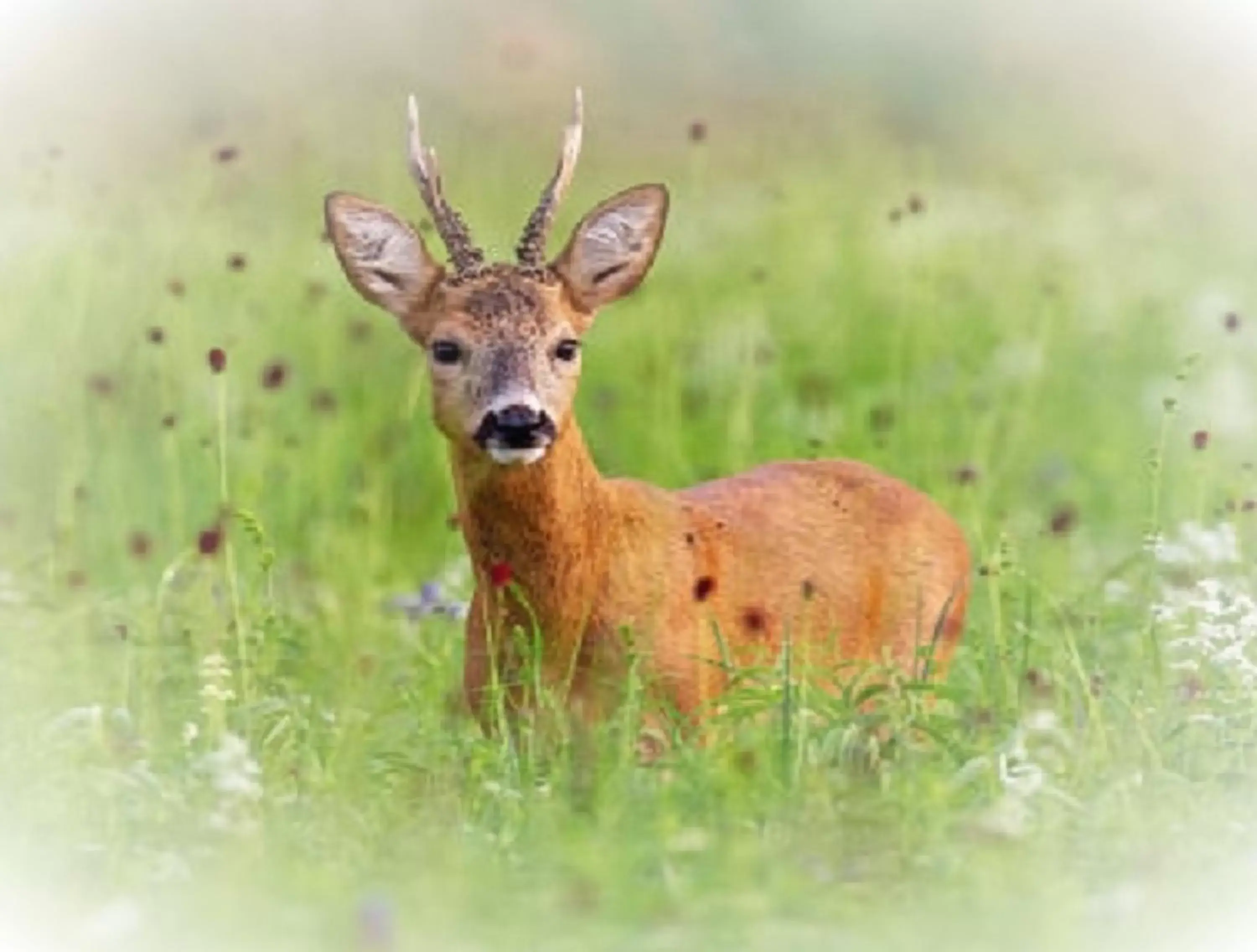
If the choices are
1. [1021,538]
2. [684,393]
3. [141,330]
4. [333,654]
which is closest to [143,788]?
[333,654]

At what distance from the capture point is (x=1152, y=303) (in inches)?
423

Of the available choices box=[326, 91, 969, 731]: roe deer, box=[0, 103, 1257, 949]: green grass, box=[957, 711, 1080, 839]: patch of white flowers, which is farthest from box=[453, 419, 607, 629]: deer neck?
box=[957, 711, 1080, 839]: patch of white flowers

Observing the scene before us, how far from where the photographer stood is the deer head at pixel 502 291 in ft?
22.1

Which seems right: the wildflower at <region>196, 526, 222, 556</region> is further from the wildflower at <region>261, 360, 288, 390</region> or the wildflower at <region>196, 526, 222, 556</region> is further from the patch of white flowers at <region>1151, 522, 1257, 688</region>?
the patch of white flowers at <region>1151, 522, 1257, 688</region>

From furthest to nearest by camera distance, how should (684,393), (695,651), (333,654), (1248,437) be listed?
1. (684,393)
2. (1248,437)
3. (333,654)
4. (695,651)

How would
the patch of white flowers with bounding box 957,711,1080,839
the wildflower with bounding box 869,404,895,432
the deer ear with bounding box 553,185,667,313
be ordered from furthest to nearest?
1. the wildflower with bounding box 869,404,895,432
2. the deer ear with bounding box 553,185,667,313
3. the patch of white flowers with bounding box 957,711,1080,839

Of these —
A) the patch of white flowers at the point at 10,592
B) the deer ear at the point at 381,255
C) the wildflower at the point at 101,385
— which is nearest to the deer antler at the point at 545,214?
the deer ear at the point at 381,255

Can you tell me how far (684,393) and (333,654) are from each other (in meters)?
2.61

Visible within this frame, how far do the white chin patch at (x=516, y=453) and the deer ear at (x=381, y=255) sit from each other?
558mm

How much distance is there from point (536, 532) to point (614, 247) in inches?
24.7

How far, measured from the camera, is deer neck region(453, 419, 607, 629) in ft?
22.6

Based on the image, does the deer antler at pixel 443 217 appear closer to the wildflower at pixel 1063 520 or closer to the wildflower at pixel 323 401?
the wildflower at pixel 1063 520

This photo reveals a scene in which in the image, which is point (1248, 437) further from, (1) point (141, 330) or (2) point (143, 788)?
(2) point (143, 788)

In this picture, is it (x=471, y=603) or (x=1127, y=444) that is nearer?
(x=471, y=603)
